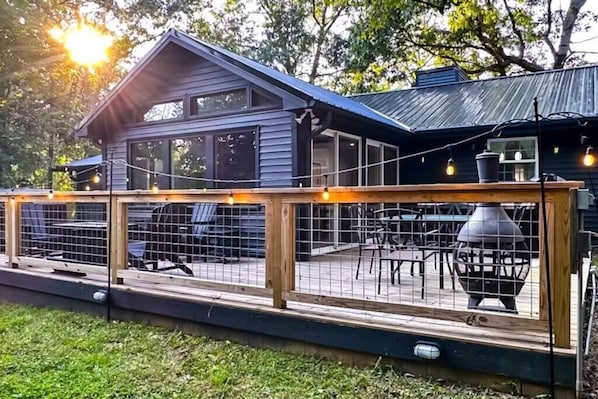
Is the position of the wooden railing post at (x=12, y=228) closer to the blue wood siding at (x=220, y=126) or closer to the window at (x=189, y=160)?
the window at (x=189, y=160)

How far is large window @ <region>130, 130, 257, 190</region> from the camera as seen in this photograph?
23.2 feet

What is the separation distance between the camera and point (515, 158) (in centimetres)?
816

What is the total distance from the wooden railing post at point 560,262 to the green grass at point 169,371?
491mm

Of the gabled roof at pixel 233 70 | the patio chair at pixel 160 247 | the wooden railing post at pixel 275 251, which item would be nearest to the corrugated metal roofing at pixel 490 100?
the gabled roof at pixel 233 70

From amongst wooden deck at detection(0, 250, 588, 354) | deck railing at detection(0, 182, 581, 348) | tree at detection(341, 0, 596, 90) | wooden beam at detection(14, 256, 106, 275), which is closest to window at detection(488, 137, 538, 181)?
deck railing at detection(0, 182, 581, 348)

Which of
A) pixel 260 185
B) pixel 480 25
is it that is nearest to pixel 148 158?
pixel 260 185

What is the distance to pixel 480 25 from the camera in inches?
569

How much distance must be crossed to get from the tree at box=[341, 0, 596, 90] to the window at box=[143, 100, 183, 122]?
25.0ft

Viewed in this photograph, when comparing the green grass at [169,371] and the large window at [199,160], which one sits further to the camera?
the large window at [199,160]

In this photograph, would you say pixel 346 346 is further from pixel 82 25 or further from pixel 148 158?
pixel 82 25

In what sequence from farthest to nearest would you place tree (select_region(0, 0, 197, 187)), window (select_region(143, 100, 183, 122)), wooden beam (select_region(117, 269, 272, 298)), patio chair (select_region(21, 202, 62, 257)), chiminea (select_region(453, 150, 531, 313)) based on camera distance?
tree (select_region(0, 0, 197, 187)) → window (select_region(143, 100, 183, 122)) → patio chair (select_region(21, 202, 62, 257)) → wooden beam (select_region(117, 269, 272, 298)) → chiminea (select_region(453, 150, 531, 313))

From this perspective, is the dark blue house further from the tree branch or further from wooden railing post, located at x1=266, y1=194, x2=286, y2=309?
the tree branch

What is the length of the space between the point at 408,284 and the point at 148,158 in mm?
5551

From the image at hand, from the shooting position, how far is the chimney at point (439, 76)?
460 inches
